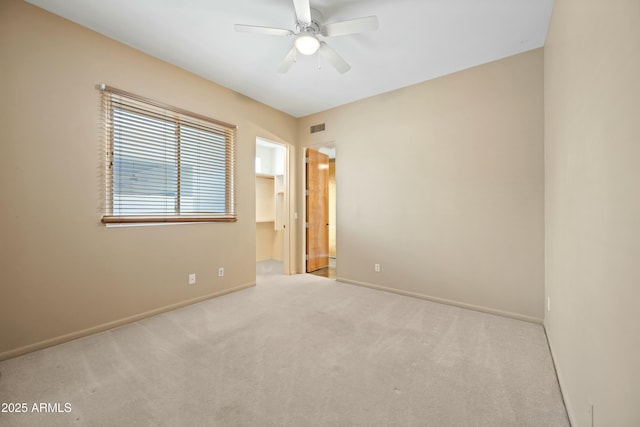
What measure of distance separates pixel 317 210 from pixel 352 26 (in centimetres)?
339

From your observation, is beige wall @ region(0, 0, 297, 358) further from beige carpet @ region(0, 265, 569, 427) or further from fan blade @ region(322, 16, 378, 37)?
fan blade @ region(322, 16, 378, 37)

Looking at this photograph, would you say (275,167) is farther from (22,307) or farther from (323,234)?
(22,307)

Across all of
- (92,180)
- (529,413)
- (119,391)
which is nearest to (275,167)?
(92,180)

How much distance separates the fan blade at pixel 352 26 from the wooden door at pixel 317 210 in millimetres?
2714

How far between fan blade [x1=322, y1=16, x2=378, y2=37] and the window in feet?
6.57

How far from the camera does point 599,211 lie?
112 cm

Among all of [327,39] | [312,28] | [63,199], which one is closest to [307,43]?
[312,28]

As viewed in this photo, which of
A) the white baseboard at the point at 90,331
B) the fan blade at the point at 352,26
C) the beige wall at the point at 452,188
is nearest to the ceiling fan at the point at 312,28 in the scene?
the fan blade at the point at 352,26

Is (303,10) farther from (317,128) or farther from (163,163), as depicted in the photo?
(317,128)

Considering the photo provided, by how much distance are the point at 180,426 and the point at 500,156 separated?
366 centimetres

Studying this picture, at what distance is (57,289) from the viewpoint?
89.9 inches

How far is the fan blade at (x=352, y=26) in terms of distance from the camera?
1.99 meters

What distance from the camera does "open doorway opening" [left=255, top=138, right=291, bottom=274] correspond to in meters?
5.85

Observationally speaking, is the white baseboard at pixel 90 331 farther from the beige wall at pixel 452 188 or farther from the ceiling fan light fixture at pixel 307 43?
the ceiling fan light fixture at pixel 307 43
